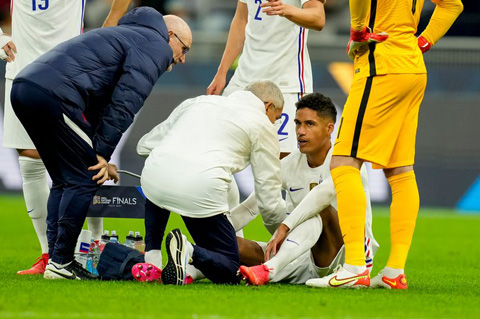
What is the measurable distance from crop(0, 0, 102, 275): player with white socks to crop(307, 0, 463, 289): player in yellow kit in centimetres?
211

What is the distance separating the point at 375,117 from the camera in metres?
5.40

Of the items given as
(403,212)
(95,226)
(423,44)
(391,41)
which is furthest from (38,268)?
(423,44)

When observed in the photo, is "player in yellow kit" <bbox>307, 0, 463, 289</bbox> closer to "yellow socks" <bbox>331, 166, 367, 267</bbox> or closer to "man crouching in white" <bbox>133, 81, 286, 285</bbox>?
"yellow socks" <bbox>331, 166, 367, 267</bbox>

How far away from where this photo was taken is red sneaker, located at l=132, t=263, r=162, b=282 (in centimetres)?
563

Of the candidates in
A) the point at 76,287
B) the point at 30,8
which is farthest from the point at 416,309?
the point at 30,8

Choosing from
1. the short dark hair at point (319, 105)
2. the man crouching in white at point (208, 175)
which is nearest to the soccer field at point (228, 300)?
the man crouching in white at point (208, 175)


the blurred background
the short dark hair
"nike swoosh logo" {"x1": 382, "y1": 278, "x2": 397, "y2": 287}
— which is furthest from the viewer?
the blurred background

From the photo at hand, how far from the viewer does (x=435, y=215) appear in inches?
557

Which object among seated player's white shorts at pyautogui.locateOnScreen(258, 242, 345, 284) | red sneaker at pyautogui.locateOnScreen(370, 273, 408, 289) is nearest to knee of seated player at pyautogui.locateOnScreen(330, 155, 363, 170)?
seated player's white shorts at pyautogui.locateOnScreen(258, 242, 345, 284)

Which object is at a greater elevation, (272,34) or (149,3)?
(272,34)

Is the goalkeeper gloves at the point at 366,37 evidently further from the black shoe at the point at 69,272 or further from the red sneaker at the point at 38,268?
the red sneaker at the point at 38,268

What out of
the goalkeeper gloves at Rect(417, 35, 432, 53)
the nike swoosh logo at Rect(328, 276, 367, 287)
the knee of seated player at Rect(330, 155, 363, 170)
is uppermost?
the goalkeeper gloves at Rect(417, 35, 432, 53)

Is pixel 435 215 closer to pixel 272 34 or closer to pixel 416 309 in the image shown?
pixel 272 34

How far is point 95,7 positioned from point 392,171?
12.9 meters
